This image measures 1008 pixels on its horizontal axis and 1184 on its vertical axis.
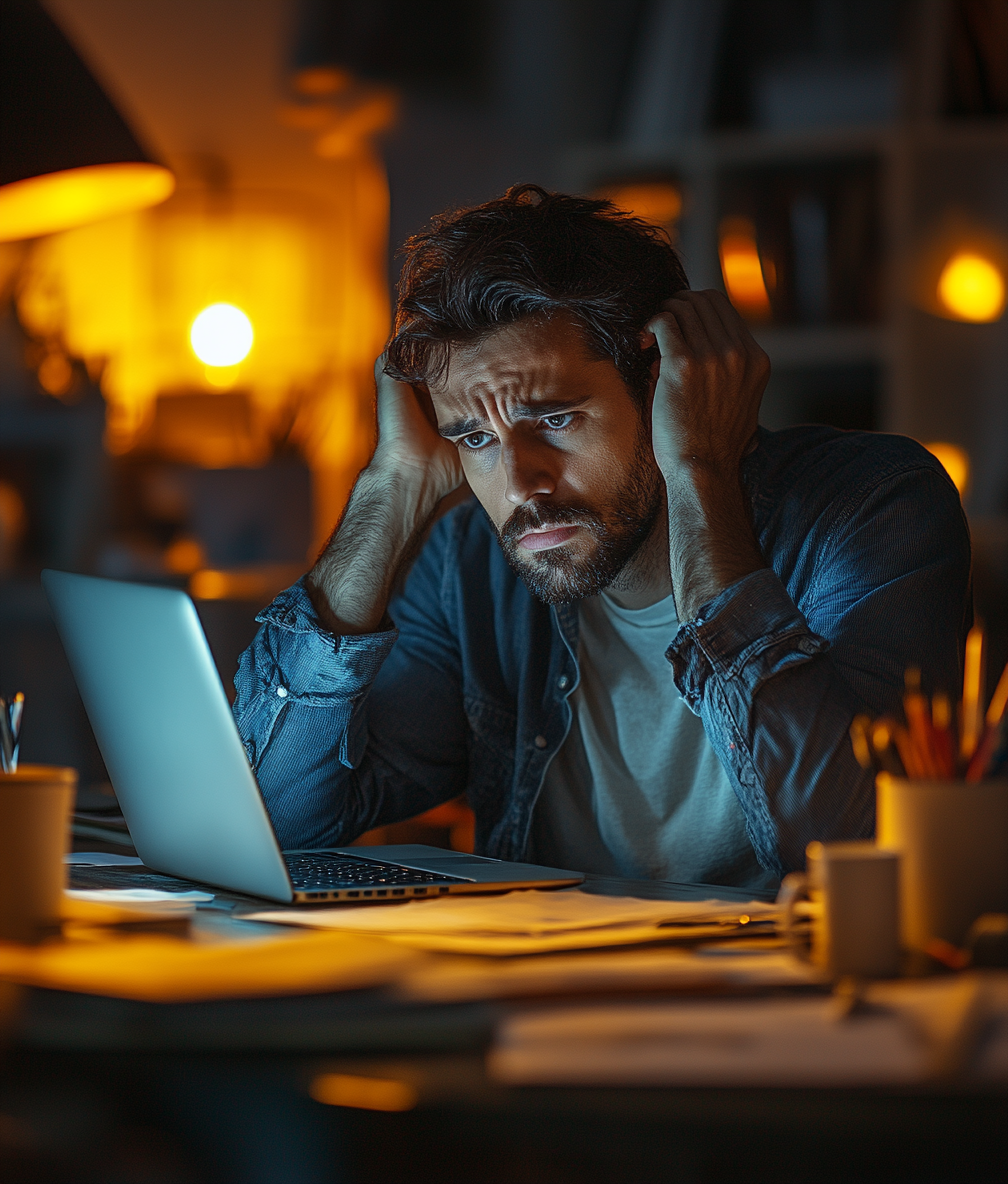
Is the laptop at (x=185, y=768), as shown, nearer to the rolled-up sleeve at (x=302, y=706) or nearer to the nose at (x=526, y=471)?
the rolled-up sleeve at (x=302, y=706)

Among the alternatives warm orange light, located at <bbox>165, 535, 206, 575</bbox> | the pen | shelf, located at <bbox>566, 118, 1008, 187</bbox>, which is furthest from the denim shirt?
warm orange light, located at <bbox>165, 535, 206, 575</bbox>

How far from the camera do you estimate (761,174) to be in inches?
120

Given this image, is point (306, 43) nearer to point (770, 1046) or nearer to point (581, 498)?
point (581, 498)

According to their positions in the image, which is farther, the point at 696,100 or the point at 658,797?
the point at 696,100

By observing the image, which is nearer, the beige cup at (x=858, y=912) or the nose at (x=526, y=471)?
the beige cup at (x=858, y=912)

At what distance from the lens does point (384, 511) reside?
1.44m

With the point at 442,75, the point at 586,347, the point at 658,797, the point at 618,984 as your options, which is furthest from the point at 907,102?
the point at 618,984

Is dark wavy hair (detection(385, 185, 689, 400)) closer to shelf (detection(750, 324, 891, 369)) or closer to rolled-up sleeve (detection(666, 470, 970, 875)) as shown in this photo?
rolled-up sleeve (detection(666, 470, 970, 875))

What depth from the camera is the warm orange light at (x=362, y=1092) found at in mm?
486

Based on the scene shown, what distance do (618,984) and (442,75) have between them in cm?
371

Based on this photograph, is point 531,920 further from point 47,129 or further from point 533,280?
point 47,129

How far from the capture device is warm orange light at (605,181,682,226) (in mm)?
3145

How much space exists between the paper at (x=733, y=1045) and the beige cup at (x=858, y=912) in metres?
0.07

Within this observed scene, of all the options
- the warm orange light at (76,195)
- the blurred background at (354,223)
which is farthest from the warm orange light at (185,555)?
the warm orange light at (76,195)
